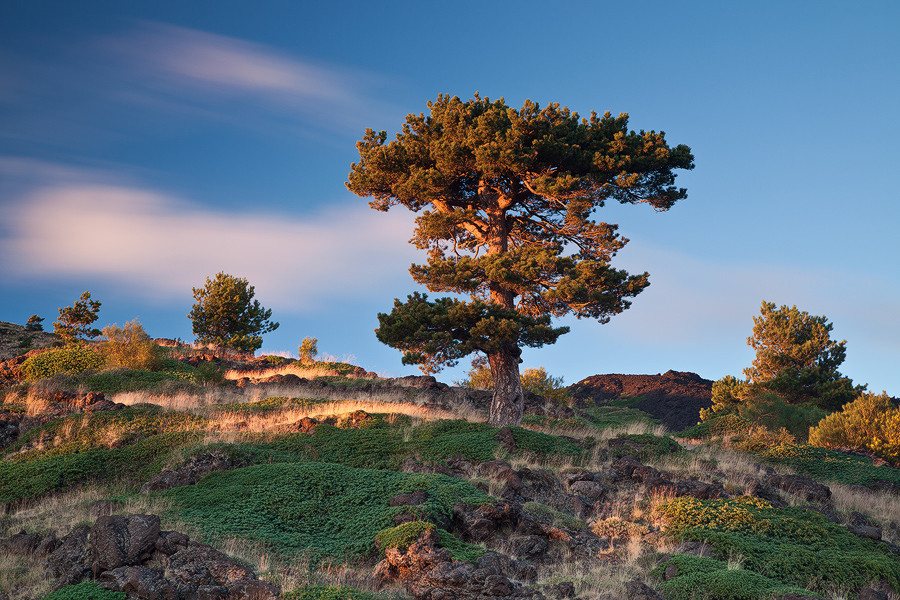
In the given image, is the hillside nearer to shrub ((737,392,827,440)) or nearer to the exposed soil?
shrub ((737,392,827,440))

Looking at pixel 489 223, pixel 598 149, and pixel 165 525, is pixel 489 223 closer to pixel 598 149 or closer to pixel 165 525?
pixel 598 149

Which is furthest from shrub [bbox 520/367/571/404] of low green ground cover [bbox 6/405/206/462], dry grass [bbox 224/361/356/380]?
low green ground cover [bbox 6/405/206/462]

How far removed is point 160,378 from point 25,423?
7155 mm

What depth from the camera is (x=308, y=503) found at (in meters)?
11.3

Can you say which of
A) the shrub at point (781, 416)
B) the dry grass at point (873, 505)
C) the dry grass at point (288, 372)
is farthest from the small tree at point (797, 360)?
the dry grass at point (288, 372)

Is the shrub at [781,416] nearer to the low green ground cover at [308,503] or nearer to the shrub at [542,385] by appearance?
the shrub at [542,385]

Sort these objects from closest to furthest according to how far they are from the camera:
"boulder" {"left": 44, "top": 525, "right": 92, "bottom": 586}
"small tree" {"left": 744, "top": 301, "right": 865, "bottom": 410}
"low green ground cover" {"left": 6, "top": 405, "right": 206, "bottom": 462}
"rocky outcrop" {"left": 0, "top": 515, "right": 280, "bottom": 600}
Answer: "rocky outcrop" {"left": 0, "top": 515, "right": 280, "bottom": 600}, "boulder" {"left": 44, "top": 525, "right": 92, "bottom": 586}, "low green ground cover" {"left": 6, "top": 405, "right": 206, "bottom": 462}, "small tree" {"left": 744, "top": 301, "right": 865, "bottom": 410}

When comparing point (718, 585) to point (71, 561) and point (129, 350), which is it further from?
point (129, 350)

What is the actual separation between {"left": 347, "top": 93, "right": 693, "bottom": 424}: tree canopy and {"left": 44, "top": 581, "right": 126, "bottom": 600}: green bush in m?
10.5

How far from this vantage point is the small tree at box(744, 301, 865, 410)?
113 feet

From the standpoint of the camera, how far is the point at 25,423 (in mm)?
16797

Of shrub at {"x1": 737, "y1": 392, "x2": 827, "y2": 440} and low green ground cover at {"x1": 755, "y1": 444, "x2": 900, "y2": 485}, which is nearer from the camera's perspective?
low green ground cover at {"x1": 755, "y1": 444, "x2": 900, "y2": 485}

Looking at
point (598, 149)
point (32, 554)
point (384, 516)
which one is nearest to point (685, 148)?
point (598, 149)

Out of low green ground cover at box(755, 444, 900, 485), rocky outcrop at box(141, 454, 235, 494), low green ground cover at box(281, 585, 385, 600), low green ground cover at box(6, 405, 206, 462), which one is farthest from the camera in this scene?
low green ground cover at box(755, 444, 900, 485)
